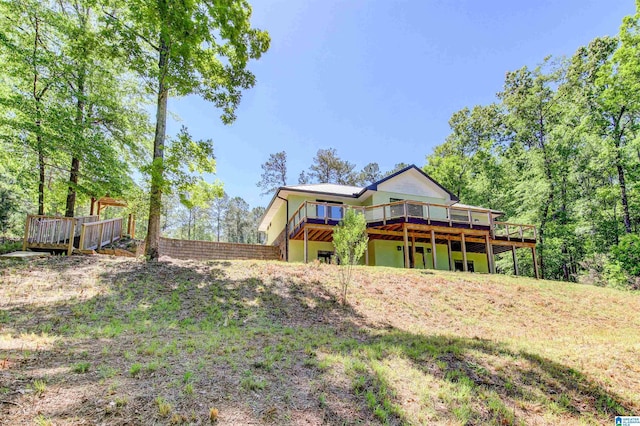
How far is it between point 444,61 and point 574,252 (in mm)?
17366

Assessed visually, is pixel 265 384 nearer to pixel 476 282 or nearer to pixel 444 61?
pixel 476 282

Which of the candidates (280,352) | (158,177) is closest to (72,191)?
(158,177)

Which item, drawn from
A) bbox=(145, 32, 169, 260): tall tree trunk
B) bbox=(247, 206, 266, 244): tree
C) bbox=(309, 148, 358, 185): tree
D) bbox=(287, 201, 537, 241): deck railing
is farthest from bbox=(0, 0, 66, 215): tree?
bbox=(247, 206, 266, 244): tree

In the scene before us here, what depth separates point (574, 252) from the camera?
23.6 meters

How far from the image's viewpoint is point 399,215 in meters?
16.5

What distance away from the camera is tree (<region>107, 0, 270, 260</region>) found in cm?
962

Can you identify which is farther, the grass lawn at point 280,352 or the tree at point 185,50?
the tree at point 185,50

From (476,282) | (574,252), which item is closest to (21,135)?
(476,282)

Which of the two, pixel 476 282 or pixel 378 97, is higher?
pixel 378 97

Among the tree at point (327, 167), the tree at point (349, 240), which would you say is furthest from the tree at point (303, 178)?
the tree at point (349, 240)

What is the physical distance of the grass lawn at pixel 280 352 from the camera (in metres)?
3.33

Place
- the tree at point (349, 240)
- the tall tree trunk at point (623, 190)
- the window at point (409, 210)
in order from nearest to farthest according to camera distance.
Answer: the tree at point (349, 240)
the window at point (409, 210)
the tall tree trunk at point (623, 190)

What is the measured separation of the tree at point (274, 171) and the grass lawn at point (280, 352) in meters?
24.5

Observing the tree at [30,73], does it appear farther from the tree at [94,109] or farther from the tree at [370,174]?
the tree at [370,174]
